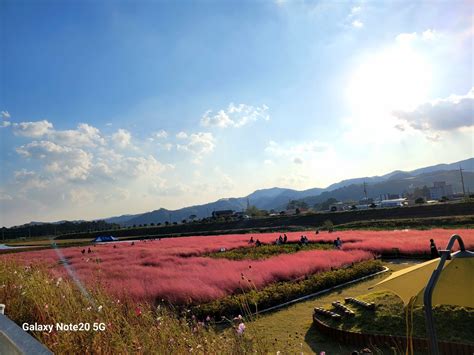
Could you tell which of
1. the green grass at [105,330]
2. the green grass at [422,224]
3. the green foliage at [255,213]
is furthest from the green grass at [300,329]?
the green foliage at [255,213]

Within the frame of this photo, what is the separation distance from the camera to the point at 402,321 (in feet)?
32.4

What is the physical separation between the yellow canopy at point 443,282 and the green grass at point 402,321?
435cm

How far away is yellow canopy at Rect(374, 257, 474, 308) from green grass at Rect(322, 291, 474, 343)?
14.3 feet

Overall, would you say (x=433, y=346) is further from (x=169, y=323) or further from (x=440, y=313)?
(x=440, y=313)

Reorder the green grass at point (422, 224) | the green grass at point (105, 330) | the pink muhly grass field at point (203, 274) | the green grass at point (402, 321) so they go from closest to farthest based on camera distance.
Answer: the green grass at point (105, 330), the green grass at point (402, 321), the pink muhly grass field at point (203, 274), the green grass at point (422, 224)

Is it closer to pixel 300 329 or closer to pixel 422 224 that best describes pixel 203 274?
pixel 300 329

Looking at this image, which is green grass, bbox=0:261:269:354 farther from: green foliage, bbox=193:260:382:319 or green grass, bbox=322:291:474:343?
green grass, bbox=322:291:474:343

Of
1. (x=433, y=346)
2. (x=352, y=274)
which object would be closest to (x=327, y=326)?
(x=433, y=346)

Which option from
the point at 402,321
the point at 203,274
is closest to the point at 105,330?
the point at 402,321

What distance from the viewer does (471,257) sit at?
15.2 feet

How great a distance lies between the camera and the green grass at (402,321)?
8977mm

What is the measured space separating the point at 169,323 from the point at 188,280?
902 centimetres

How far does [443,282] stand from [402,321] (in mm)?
5514

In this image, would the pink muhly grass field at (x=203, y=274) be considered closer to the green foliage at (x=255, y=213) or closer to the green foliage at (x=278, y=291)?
the green foliage at (x=278, y=291)
